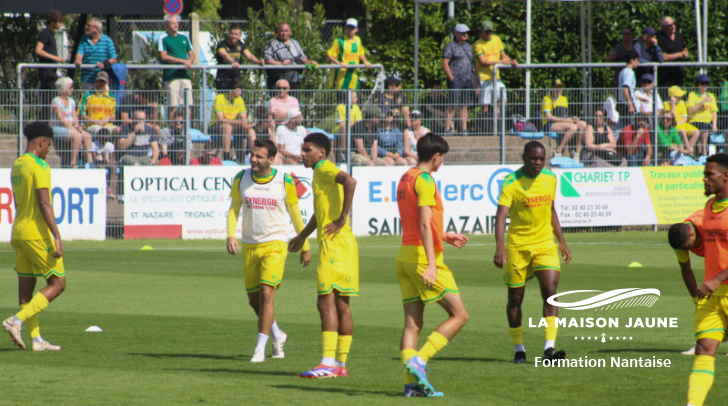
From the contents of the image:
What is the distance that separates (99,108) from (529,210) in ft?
43.7

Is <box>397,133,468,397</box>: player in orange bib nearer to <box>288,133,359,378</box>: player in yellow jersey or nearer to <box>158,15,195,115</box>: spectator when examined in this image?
<box>288,133,359,378</box>: player in yellow jersey

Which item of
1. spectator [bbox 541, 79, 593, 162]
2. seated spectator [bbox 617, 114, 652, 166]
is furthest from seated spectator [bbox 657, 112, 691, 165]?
spectator [bbox 541, 79, 593, 162]

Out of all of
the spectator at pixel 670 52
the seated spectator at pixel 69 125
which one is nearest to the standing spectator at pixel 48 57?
the seated spectator at pixel 69 125

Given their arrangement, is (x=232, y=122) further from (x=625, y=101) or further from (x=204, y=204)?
(x=625, y=101)

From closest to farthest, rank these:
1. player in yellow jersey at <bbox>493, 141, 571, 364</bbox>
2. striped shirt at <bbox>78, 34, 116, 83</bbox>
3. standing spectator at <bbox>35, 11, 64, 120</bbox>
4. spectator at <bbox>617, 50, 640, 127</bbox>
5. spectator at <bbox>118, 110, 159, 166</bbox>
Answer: player in yellow jersey at <bbox>493, 141, 571, 364</bbox>
standing spectator at <bbox>35, 11, 64, 120</bbox>
spectator at <bbox>118, 110, 159, 166</bbox>
striped shirt at <bbox>78, 34, 116, 83</bbox>
spectator at <bbox>617, 50, 640, 127</bbox>

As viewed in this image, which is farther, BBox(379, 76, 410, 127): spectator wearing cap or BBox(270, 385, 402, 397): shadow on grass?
BBox(379, 76, 410, 127): spectator wearing cap

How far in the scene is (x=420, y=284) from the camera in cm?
686

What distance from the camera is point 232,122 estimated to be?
66.5ft

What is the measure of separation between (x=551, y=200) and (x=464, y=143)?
42.6 feet

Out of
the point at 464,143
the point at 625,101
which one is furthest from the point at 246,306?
the point at 625,101

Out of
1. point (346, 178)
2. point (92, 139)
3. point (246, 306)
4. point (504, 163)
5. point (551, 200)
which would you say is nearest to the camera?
point (346, 178)

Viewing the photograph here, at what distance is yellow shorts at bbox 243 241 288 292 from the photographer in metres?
8.30

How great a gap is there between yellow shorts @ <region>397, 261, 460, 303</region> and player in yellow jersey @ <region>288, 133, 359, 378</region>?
623 millimetres

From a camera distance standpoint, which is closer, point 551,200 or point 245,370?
point 245,370
